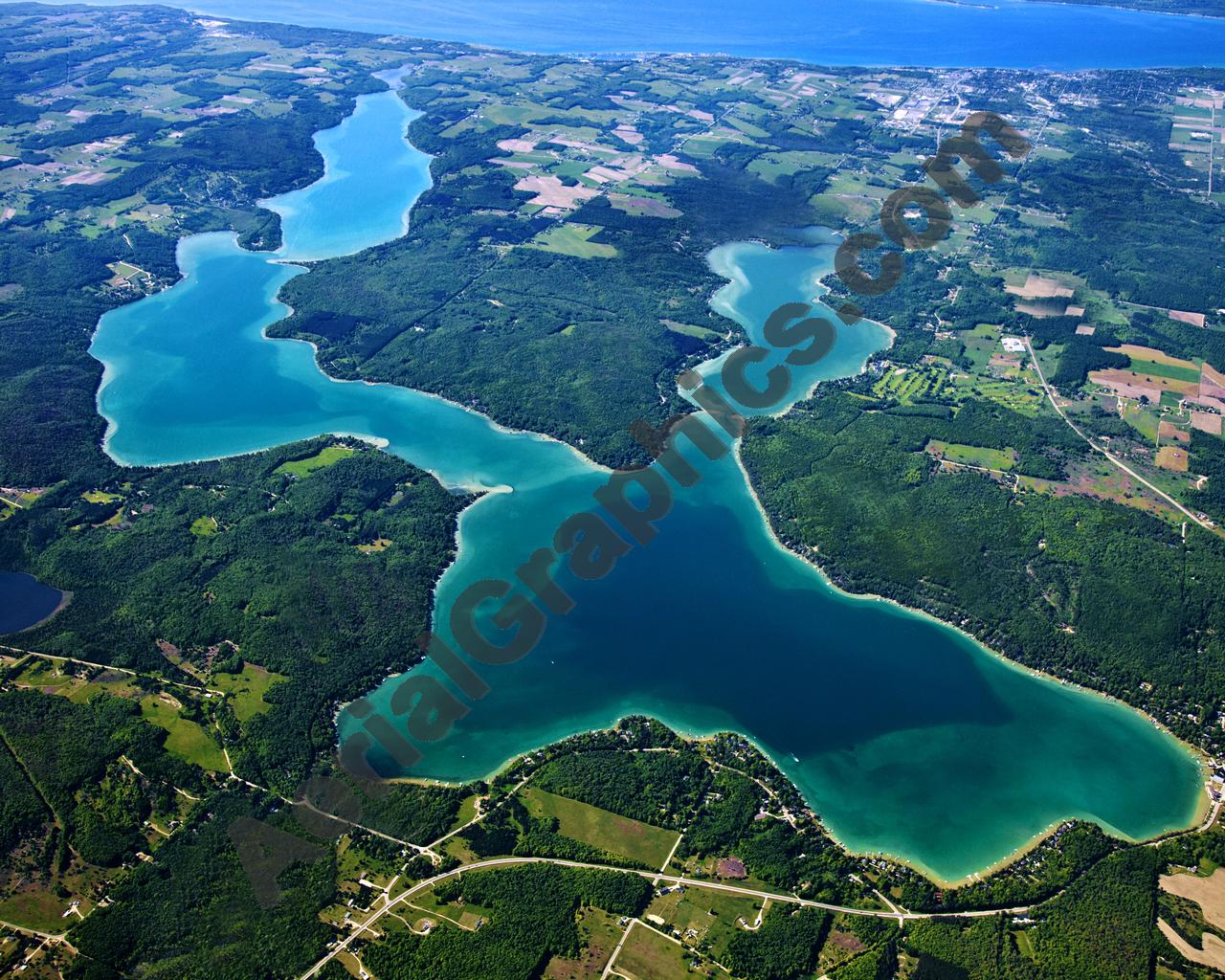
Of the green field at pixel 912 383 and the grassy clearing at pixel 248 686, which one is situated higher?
the green field at pixel 912 383

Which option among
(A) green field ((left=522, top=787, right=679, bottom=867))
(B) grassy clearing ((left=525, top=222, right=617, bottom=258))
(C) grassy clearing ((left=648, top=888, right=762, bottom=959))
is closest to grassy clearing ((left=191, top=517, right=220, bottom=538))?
(A) green field ((left=522, top=787, right=679, bottom=867))

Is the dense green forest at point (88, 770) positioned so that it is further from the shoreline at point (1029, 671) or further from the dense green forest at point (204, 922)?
the shoreline at point (1029, 671)

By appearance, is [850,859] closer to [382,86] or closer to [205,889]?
[205,889]

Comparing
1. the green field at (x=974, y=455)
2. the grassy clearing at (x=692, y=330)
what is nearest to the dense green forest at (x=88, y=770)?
the green field at (x=974, y=455)

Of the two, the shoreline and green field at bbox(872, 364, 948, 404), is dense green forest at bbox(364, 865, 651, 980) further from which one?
green field at bbox(872, 364, 948, 404)

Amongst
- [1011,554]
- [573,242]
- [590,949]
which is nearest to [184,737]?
[590,949]

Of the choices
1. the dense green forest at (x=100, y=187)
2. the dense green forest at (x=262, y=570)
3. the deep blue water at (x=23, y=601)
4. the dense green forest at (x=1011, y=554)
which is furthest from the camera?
the dense green forest at (x=100, y=187)

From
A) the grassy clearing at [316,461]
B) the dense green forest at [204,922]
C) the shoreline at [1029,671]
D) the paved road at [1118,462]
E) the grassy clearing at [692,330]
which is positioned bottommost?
the grassy clearing at [316,461]

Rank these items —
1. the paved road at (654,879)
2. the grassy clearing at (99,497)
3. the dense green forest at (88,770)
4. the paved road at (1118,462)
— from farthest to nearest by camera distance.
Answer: the grassy clearing at (99,497) → the paved road at (1118,462) → the dense green forest at (88,770) → the paved road at (654,879)
